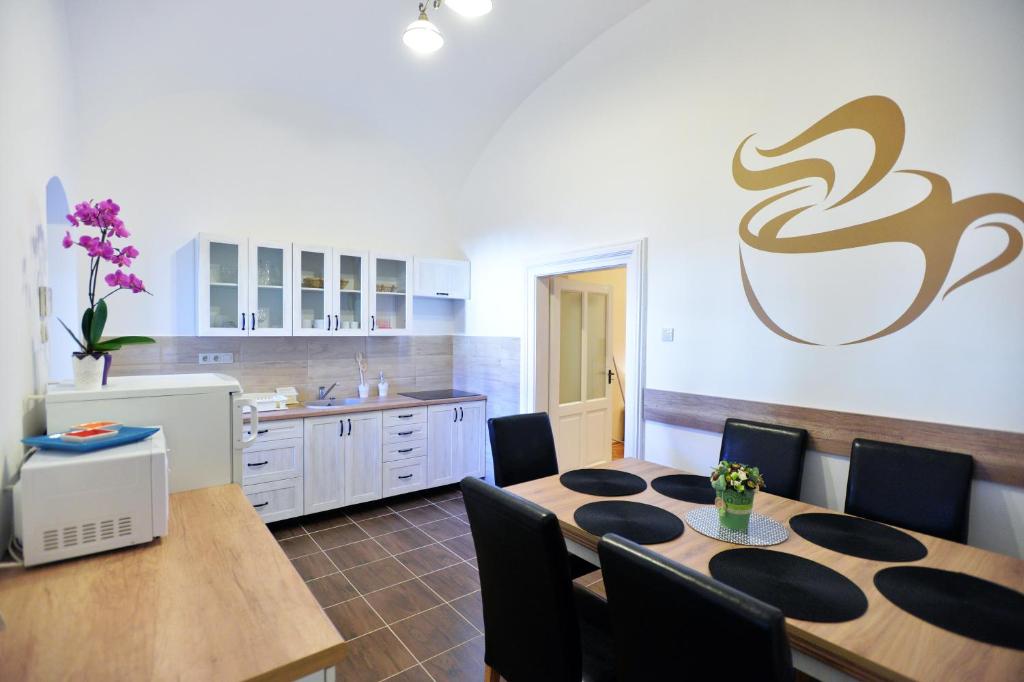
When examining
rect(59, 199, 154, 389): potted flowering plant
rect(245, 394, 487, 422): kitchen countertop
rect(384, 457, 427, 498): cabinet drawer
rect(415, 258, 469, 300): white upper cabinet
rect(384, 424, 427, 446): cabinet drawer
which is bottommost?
rect(384, 457, 427, 498): cabinet drawer

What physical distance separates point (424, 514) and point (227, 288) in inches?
91.0

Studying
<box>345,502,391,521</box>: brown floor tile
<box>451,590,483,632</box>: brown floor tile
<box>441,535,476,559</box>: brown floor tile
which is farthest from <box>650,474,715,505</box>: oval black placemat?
<box>345,502,391,521</box>: brown floor tile

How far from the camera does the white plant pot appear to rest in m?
1.70

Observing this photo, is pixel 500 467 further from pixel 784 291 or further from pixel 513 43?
pixel 513 43

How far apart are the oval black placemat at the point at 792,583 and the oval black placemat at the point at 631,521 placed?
206 mm

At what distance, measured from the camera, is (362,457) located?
380cm

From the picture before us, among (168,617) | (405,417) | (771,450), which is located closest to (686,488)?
Answer: (771,450)

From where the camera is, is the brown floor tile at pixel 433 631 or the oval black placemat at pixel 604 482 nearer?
the oval black placemat at pixel 604 482

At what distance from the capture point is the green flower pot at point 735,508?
163 cm

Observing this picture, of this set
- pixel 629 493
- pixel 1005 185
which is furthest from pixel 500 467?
pixel 1005 185

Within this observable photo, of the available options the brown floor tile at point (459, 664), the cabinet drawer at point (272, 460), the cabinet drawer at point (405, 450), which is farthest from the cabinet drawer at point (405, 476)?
the brown floor tile at point (459, 664)

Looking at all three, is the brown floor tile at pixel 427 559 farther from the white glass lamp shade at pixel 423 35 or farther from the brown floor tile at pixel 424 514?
the white glass lamp shade at pixel 423 35

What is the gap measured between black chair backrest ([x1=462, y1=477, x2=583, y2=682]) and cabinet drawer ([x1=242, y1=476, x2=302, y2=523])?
2432 millimetres

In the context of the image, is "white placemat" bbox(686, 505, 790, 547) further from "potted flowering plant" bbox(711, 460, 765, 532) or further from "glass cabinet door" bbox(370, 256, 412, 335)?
"glass cabinet door" bbox(370, 256, 412, 335)
